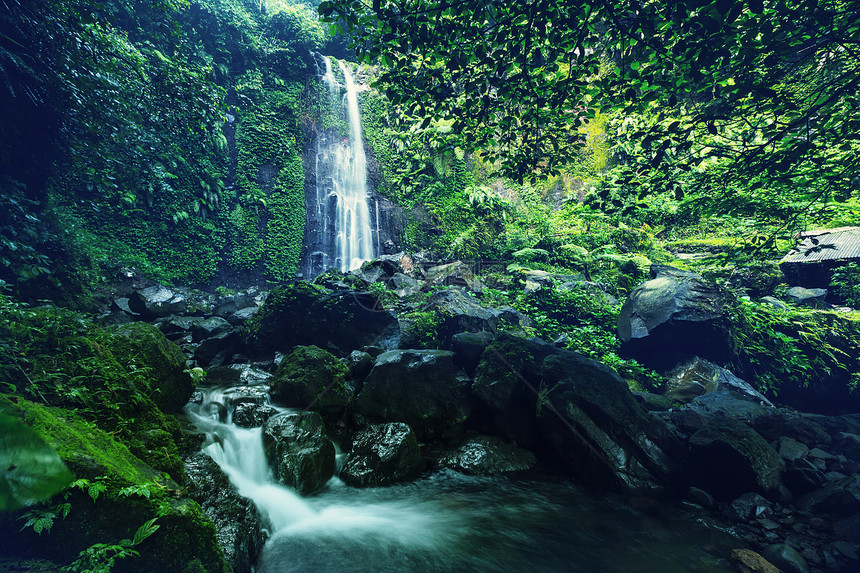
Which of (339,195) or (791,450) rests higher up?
(339,195)

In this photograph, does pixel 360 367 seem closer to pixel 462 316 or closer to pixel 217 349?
pixel 462 316

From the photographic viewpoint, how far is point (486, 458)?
17.4 feet

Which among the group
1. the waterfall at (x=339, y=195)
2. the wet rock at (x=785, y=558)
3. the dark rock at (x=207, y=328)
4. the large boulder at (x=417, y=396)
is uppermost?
the waterfall at (x=339, y=195)

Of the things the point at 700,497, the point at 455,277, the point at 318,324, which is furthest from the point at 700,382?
the point at 318,324

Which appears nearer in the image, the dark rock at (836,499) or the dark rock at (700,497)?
the dark rock at (836,499)

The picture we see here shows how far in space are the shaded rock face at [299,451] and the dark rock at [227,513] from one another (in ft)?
→ 2.72

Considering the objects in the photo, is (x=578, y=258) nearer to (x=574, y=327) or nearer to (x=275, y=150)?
(x=574, y=327)

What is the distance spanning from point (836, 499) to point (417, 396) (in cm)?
527

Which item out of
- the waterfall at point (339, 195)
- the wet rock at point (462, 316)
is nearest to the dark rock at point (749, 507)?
the wet rock at point (462, 316)

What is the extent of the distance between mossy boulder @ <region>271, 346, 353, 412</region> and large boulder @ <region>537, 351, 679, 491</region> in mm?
3345

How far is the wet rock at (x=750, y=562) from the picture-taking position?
130 inches

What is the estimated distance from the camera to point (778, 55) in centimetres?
320

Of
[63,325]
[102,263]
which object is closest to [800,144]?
[63,325]

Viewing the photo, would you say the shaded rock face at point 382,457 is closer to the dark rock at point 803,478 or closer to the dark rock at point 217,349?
the dark rock at point 217,349
